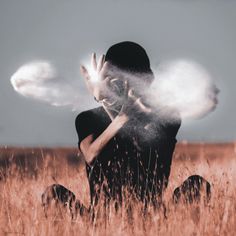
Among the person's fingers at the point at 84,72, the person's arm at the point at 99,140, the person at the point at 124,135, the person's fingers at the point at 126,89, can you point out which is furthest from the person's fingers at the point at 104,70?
the person's arm at the point at 99,140

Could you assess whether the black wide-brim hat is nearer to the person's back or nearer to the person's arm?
the person's back

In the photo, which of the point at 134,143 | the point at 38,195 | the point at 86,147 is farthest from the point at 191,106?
the point at 38,195

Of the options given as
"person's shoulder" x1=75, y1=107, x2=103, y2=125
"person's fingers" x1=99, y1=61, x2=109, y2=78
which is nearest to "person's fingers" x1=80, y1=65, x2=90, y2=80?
"person's fingers" x1=99, y1=61, x2=109, y2=78

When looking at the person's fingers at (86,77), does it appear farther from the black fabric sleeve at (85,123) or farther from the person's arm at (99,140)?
the person's arm at (99,140)

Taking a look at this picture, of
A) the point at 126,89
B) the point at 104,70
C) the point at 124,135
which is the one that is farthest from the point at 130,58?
the point at 124,135

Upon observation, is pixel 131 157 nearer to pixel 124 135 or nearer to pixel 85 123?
pixel 124 135

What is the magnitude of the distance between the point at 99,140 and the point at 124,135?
0.94 feet

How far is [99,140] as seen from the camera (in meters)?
4.86

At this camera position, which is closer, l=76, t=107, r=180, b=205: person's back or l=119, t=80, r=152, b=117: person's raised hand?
l=119, t=80, r=152, b=117: person's raised hand

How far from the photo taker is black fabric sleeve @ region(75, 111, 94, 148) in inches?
198

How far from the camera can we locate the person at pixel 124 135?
4.93 meters

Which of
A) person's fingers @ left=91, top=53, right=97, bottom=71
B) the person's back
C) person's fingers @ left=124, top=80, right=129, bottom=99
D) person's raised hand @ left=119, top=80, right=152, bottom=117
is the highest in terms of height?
person's fingers @ left=91, top=53, right=97, bottom=71

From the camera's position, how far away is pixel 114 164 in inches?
202

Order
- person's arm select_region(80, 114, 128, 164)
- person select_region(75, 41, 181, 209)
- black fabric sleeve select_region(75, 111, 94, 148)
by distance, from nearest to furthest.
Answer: person's arm select_region(80, 114, 128, 164)
person select_region(75, 41, 181, 209)
black fabric sleeve select_region(75, 111, 94, 148)
